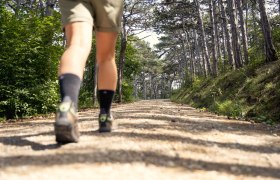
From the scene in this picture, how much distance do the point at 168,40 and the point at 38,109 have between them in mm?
45076

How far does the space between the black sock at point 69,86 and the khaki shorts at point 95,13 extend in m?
0.47

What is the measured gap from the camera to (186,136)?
310 cm

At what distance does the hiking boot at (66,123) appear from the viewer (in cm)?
223

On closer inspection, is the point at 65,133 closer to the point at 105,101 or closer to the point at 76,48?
the point at 76,48

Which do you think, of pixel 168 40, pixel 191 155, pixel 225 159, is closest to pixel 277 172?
pixel 225 159

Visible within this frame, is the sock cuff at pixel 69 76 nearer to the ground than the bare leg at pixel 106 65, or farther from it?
nearer to the ground

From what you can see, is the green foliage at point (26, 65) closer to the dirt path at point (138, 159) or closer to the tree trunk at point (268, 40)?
the dirt path at point (138, 159)

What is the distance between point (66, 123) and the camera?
222cm

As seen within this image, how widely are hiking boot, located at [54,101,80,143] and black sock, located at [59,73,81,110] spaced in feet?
0.24

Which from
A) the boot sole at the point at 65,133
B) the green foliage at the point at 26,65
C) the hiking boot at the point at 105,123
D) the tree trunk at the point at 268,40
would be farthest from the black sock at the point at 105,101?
the tree trunk at the point at 268,40

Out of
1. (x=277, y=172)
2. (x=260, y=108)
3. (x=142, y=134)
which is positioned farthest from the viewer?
(x=260, y=108)

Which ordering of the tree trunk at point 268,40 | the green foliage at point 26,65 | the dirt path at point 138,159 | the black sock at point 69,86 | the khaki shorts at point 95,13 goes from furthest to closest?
the tree trunk at point 268,40
the green foliage at point 26,65
the khaki shorts at point 95,13
the black sock at point 69,86
the dirt path at point 138,159

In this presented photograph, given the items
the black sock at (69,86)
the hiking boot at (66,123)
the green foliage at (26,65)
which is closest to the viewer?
the hiking boot at (66,123)

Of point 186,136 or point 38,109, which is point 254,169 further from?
point 38,109
